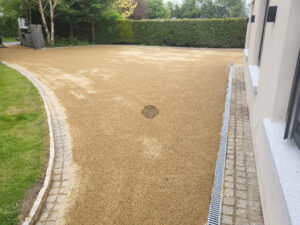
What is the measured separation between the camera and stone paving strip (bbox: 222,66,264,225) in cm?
289

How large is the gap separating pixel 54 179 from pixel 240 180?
2930mm

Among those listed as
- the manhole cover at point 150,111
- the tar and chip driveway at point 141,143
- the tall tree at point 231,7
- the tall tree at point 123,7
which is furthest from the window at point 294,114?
the tall tree at point 231,7

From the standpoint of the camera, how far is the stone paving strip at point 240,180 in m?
2.89

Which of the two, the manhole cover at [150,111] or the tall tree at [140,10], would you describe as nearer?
the manhole cover at [150,111]

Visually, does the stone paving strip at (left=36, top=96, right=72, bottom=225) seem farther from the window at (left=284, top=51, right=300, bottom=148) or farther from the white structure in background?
the window at (left=284, top=51, right=300, bottom=148)

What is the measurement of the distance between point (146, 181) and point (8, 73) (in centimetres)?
915

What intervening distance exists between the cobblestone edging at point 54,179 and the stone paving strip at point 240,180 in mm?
2277

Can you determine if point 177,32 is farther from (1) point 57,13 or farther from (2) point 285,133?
(2) point 285,133

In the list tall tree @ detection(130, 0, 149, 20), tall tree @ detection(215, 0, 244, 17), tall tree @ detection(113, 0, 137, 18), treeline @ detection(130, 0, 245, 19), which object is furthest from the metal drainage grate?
tall tree @ detection(215, 0, 244, 17)

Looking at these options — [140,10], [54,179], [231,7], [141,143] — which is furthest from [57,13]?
[231,7]

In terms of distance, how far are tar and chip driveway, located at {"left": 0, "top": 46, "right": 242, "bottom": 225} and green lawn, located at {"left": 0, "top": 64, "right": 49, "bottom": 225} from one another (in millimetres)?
643

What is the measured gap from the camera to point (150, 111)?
6.26 meters

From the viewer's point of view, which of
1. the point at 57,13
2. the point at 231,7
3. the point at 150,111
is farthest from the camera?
the point at 231,7

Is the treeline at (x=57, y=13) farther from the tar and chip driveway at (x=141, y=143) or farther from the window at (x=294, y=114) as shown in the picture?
the window at (x=294, y=114)
